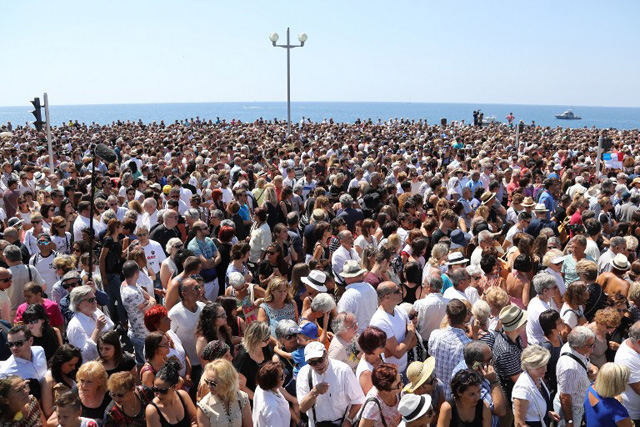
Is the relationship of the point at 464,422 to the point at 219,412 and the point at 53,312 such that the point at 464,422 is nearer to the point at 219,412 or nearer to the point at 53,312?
the point at 219,412

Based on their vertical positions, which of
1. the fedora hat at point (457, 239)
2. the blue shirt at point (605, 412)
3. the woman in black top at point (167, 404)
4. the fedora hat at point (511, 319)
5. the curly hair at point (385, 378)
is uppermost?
the fedora hat at point (457, 239)

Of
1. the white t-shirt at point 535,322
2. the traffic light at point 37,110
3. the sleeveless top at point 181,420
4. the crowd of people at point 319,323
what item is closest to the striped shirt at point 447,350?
the crowd of people at point 319,323

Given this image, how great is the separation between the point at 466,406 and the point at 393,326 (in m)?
1.14

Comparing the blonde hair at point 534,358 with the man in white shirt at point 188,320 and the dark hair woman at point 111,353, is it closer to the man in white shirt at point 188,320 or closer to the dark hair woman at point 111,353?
the man in white shirt at point 188,320

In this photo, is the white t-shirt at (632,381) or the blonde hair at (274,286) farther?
the blonde hair at (274,286)

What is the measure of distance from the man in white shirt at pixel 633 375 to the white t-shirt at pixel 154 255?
17.2 feet

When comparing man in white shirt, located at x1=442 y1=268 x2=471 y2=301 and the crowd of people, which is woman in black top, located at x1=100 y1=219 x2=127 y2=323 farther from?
man in white shirt, located at x1=442 y1=268 x2=471 y2=301

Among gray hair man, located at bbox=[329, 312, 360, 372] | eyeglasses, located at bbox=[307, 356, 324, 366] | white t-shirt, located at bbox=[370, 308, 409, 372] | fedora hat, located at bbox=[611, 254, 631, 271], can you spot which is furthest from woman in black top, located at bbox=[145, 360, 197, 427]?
fedora hat, located at bbox=[611, 254, 631, 271]

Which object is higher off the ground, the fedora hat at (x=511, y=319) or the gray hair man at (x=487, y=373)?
the fedora hat at (x=511, y=319)

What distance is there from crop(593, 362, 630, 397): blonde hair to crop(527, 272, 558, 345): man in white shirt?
1.05 meters

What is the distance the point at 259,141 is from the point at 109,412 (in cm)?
1731

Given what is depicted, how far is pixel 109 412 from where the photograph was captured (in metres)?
3.67

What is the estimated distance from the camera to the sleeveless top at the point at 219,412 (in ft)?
12.0

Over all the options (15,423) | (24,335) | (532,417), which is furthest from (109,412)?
(532,417)
